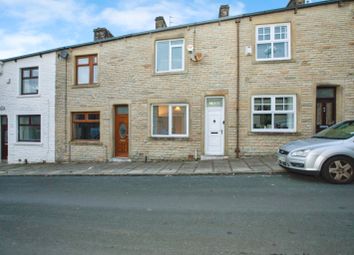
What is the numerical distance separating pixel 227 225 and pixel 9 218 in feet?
13.5

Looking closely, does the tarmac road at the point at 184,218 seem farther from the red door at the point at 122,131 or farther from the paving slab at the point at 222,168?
the red door at the point at 122,131

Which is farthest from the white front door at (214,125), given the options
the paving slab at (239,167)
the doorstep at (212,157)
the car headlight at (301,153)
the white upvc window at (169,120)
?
the car headlight at (301,153)

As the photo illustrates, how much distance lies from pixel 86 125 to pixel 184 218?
409 inches

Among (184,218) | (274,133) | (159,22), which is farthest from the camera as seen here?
(159,22)

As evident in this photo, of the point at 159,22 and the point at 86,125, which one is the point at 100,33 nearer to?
the point at 159,22

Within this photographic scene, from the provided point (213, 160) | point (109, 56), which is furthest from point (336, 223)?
point (109, 56)

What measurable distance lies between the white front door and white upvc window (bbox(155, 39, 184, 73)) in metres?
2.28

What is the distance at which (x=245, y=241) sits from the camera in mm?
3443

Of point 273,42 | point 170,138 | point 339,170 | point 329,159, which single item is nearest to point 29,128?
point 170,138

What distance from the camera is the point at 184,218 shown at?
436 centimetres

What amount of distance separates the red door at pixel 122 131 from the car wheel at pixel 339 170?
354 inches

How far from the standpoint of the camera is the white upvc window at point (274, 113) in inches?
418

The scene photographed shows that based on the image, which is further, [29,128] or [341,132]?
[29,128]

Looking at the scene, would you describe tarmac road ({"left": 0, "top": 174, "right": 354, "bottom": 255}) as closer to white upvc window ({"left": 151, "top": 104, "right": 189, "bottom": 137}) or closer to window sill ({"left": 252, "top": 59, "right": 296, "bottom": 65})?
white upvc window ({"left": 151, "top": 104, "right": 189, "bottom": 137})
